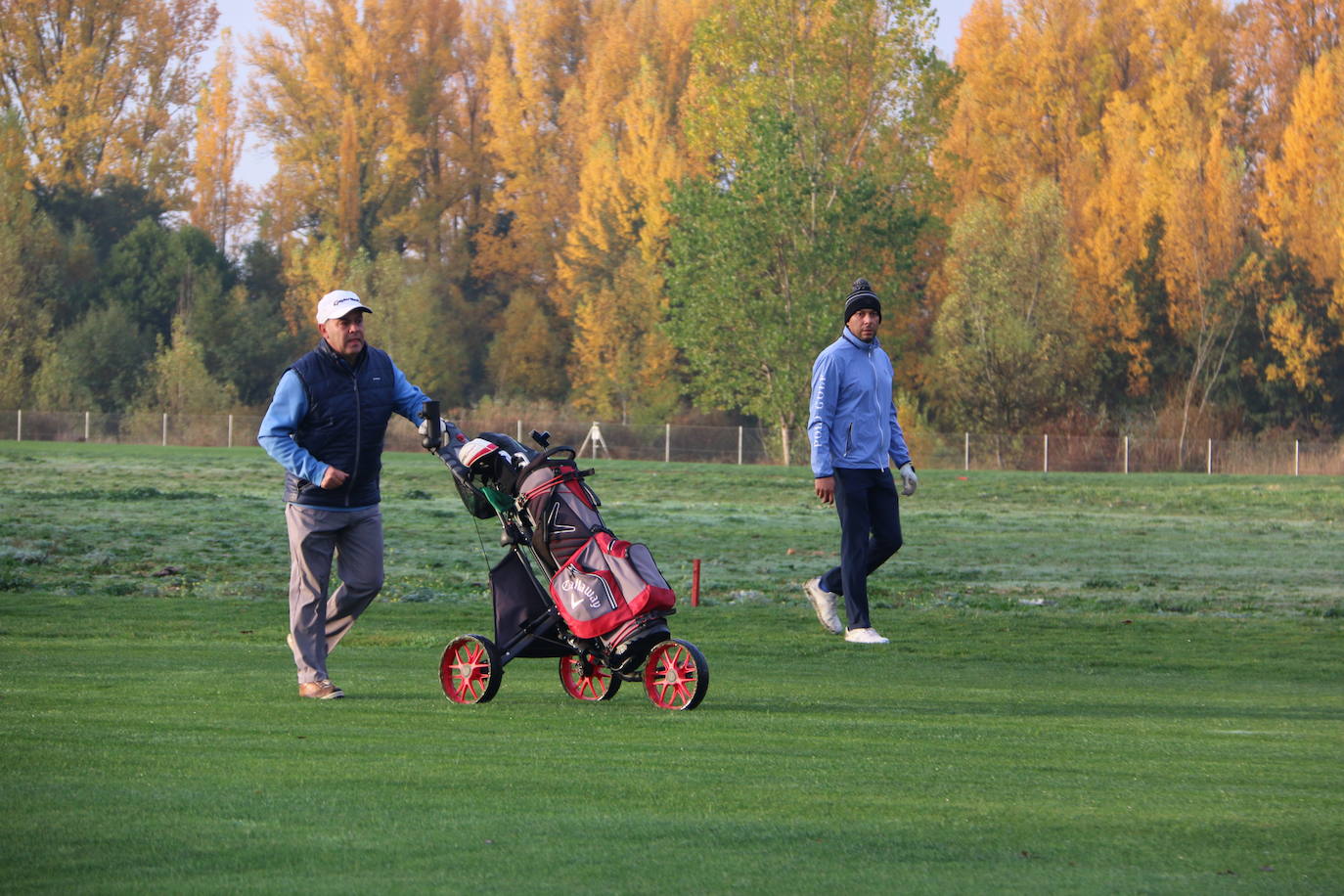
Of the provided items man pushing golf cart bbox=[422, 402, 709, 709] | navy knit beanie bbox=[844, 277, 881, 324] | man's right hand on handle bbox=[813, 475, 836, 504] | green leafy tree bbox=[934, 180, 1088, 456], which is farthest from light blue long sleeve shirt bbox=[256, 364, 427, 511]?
green leafy tree bbox=[934, 180, 1088, 456]

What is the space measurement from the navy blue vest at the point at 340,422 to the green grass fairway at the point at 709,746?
1063 millimetres

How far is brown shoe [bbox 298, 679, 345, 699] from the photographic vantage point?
9.16 metres

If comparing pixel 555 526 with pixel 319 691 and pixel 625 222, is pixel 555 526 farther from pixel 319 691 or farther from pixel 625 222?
pixel 625 222

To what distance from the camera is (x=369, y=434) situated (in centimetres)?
953

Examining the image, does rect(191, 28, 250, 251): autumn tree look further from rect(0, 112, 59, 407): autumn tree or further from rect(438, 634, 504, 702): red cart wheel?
rect(438, 634, 504, 702): red cart wheel

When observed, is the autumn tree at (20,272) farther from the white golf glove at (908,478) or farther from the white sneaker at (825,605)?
the white golf glove at (908,478)

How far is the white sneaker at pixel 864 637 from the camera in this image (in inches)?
502

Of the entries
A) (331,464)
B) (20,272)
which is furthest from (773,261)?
(331,464)

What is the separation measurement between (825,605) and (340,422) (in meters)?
5.02

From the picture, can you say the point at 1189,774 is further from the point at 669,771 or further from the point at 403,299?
the point at 403,299

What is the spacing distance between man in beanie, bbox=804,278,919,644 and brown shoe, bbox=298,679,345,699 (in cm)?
428

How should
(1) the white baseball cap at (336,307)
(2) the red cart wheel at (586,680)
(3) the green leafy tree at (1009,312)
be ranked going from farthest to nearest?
(3) the green leafy tree at (1009,312) → (2) the red cart wheel at (586,680) → (1) the white baseball cap at (336,307)

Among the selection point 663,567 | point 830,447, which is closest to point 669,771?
point 830,447

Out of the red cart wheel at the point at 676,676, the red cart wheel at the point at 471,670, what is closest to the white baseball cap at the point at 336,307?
the red cart wheel at the point at 471,670
